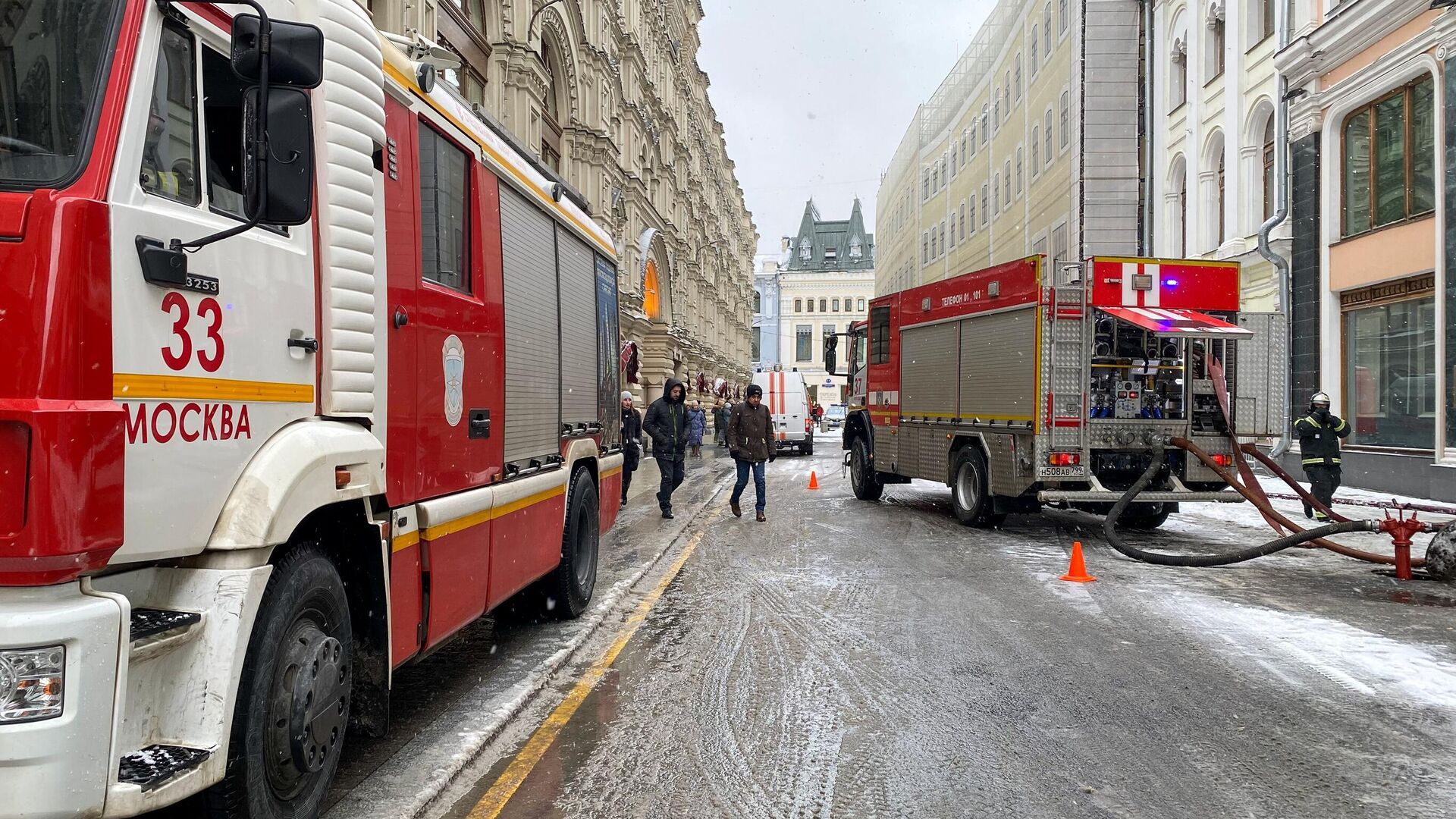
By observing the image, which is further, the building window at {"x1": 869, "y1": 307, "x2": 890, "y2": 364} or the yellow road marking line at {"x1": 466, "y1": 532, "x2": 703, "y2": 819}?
the building window at {"x1": 869, "y1": 307, "x2": 890, "y2": 364}

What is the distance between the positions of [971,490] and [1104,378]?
2.19m

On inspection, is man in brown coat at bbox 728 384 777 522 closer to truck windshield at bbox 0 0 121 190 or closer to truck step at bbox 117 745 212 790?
truck step at bbox 117 745 212 790

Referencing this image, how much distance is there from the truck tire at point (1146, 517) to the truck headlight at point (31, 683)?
1161 centimetres

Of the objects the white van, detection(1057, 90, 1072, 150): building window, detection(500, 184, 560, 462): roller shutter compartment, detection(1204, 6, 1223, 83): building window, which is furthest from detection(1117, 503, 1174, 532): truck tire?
detection(1057, 90, 1072, 150): building window

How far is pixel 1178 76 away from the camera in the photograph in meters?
25.8

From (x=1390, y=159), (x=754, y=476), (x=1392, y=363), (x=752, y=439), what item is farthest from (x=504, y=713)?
(x=1390, y=159)

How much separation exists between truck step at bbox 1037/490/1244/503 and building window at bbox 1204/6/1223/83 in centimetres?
1569

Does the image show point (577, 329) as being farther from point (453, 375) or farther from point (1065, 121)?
point (1065, 121)

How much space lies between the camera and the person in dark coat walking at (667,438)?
46.1 feet

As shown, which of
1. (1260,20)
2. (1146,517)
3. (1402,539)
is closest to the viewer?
(1402,539)

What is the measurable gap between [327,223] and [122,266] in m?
1.05

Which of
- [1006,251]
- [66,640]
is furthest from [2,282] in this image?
[1006,251]

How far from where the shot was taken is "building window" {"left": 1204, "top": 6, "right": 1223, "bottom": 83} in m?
23.0

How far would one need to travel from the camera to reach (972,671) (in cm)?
575
